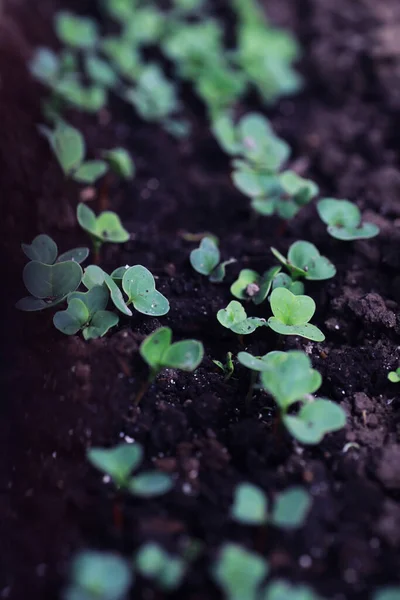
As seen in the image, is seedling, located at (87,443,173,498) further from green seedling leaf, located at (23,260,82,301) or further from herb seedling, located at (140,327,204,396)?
green seedling leaf, located at (23,260,82,301)

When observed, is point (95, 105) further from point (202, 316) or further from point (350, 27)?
point (350, 27)

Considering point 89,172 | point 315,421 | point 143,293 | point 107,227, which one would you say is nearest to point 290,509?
point 315,421

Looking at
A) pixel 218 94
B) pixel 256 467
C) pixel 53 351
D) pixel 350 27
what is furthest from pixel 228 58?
pixel 256 467

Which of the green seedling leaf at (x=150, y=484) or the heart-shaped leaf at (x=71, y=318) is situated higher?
the heart-shaped leaf at (x=71, y=318)

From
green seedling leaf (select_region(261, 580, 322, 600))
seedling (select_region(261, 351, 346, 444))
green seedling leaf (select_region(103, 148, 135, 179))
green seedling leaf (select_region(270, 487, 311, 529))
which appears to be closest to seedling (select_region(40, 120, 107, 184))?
green seedling leaf (select_region(103, 148, 135, 179))

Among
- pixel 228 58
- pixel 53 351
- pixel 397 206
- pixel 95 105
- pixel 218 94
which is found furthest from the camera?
pixel 228 58

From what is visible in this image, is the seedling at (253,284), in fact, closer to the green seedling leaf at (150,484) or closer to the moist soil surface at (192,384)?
the moist soil surface at (192,384)

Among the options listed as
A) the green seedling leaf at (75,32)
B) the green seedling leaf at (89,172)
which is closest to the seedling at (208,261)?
the green seedling leaf at (89,172)
